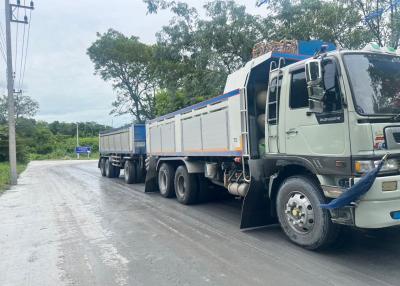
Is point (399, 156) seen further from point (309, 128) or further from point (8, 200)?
point (8, 200)

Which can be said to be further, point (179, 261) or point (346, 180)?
point (179, 261)

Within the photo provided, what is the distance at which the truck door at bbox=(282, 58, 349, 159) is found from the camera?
4.41m

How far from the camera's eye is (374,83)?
14.7 ft

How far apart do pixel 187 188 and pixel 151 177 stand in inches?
108

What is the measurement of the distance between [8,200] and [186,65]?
9404mm

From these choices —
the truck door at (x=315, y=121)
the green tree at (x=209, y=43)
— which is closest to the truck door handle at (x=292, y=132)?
the truck door at (x=315, y=121)

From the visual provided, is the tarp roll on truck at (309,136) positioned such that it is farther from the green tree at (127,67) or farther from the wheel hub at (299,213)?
the green tree at (127,67)

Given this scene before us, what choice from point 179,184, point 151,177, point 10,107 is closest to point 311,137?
point 179,184

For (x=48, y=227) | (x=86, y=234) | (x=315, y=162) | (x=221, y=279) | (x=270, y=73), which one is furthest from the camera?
(x=48, y=227)

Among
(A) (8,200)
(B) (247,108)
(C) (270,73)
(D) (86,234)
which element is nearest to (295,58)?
(C) (270,73)

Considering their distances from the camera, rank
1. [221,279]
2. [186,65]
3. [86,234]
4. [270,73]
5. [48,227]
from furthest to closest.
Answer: [186,65]
[48,227]
[86,234]
[270,73]
[221,279]

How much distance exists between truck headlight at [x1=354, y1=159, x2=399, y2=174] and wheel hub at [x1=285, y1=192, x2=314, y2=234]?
954 millimetres

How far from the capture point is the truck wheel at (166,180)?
10.0 metres

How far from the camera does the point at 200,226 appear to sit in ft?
21.9
